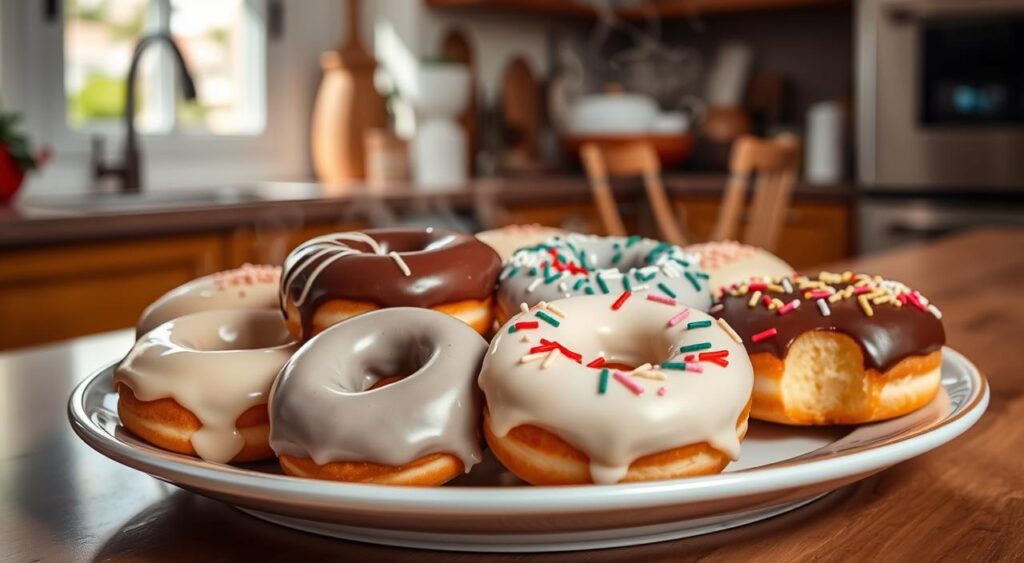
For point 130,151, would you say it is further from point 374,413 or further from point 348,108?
point 374,413

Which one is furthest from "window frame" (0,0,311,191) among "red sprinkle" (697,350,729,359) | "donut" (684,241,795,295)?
"red sprinkle" (697,350,729,359)

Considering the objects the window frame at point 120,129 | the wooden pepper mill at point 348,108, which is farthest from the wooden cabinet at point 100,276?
the wooden pepper mill at point 348,108

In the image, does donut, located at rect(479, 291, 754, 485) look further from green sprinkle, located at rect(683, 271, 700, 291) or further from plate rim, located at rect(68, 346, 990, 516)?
green sprinkle, located at rect(683, 271, 700, 291)

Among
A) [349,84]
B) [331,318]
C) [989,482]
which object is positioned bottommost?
[989,482]

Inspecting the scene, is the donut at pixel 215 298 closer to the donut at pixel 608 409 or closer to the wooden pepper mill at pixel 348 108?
the donut at pixel 608 409

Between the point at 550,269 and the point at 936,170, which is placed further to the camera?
the point at 936,170

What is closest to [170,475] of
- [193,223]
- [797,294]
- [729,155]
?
[797,294]

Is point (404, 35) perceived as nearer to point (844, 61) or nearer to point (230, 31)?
point (230, 31)
